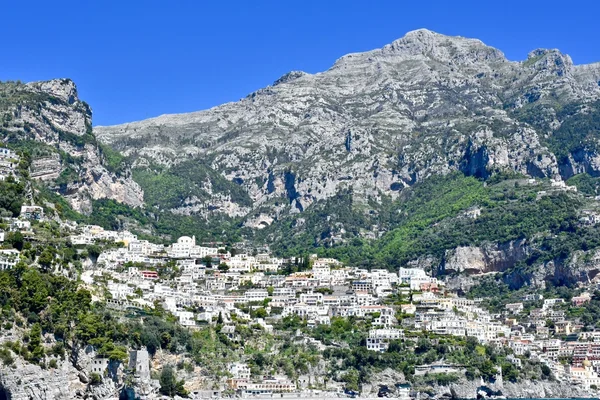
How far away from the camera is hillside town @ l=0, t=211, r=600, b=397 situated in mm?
107625

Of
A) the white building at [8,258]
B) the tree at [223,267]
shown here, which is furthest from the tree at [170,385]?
the tree at [223,267]

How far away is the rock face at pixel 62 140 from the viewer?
161000 mm

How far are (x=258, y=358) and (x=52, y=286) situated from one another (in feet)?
71.7

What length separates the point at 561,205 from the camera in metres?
169

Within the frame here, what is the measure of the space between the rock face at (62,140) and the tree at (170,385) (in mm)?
69001

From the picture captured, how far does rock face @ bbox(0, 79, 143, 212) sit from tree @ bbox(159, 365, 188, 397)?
69001 mm

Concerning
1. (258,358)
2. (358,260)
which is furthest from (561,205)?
(258,358)

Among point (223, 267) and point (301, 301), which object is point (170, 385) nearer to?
point (301, 301)

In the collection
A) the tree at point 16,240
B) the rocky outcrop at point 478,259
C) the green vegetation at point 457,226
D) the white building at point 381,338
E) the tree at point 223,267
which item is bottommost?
the white building at point 381,338

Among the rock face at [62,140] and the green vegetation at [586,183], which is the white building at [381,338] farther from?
the green vegetation at [586,183]

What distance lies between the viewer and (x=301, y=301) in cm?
12644

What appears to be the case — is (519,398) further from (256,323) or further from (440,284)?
(440,284)

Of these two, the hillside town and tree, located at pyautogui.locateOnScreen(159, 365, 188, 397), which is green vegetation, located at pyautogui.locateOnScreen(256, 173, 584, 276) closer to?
the hillside town

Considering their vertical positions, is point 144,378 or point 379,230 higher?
point 379,230
